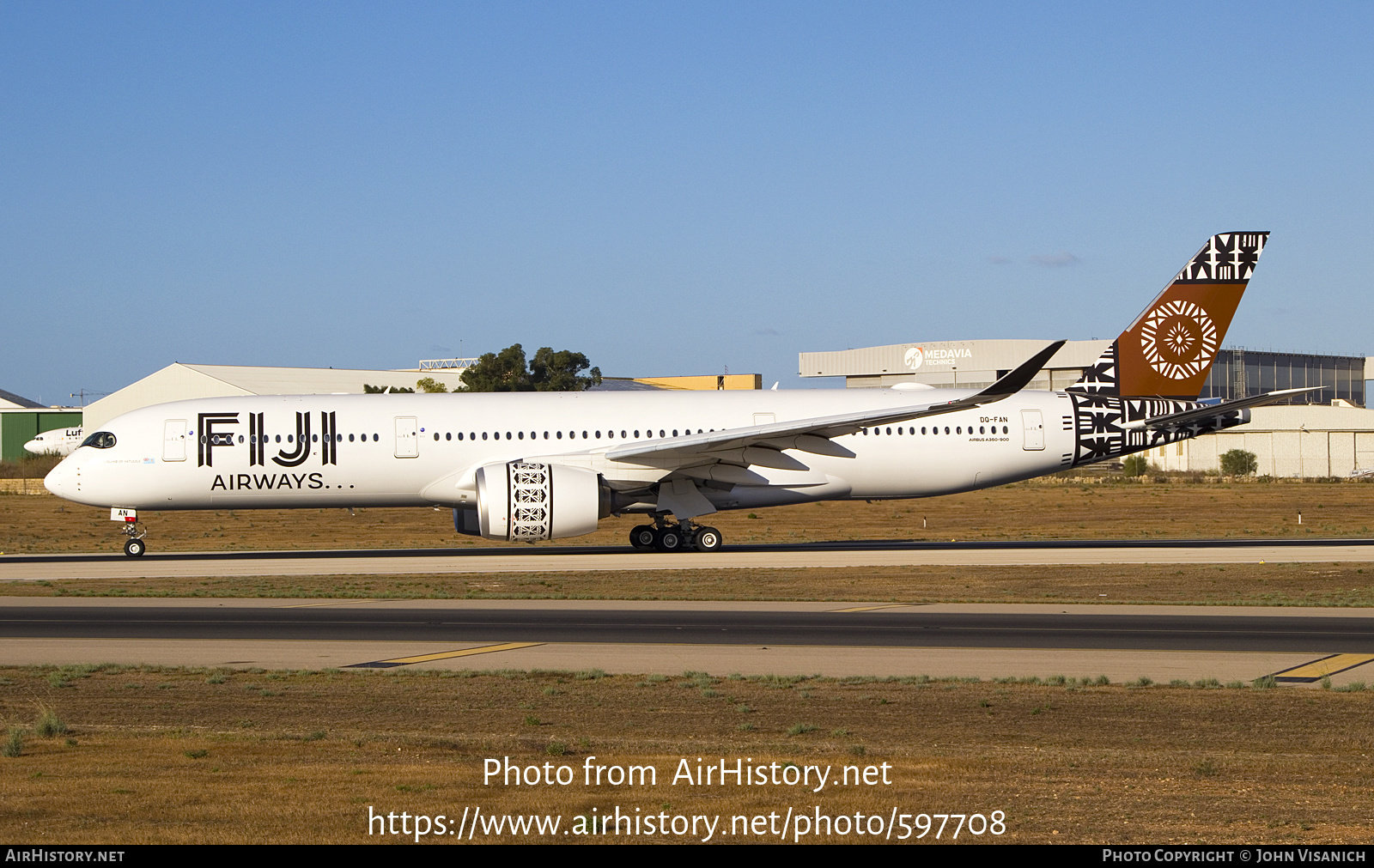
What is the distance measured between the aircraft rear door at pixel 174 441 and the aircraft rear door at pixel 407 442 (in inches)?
194

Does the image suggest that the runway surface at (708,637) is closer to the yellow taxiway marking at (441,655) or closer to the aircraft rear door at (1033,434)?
Answer: the yellow taxiway marking at (441,655)

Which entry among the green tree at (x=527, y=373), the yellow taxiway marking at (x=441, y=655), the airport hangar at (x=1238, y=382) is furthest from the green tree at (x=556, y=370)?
the yellow taxiway marking at (x=441, y=655)

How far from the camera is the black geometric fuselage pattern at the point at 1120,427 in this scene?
3152cm

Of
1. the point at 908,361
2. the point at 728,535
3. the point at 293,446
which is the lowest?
the point at 728,535

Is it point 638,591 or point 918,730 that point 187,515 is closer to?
point 638,591

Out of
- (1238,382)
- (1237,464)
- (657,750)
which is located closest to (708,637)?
(657,750)

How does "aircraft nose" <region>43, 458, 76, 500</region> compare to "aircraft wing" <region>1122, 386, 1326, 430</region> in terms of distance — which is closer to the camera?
"aircraft nose" <region>43, 458, 76, 500</region>

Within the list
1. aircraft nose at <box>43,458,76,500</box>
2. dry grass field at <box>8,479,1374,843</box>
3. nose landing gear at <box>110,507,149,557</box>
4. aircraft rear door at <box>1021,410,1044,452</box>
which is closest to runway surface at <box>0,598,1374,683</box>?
dry grass field at <box>8,479,1374,843</box>

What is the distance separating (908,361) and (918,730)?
341ft

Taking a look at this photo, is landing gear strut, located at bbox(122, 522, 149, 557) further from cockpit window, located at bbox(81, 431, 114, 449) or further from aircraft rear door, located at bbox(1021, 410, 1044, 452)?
aircraft rear door, located at bbox(1021, 410, 1044, 452)

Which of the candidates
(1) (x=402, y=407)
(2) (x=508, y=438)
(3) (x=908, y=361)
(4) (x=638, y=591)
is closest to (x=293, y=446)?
(1) (x=402, y=407)

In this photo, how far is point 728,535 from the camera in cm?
3878

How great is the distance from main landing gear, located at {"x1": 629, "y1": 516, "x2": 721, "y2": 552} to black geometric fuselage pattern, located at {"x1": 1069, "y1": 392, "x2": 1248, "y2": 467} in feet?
30.0

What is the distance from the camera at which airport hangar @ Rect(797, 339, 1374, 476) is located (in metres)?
85.9
